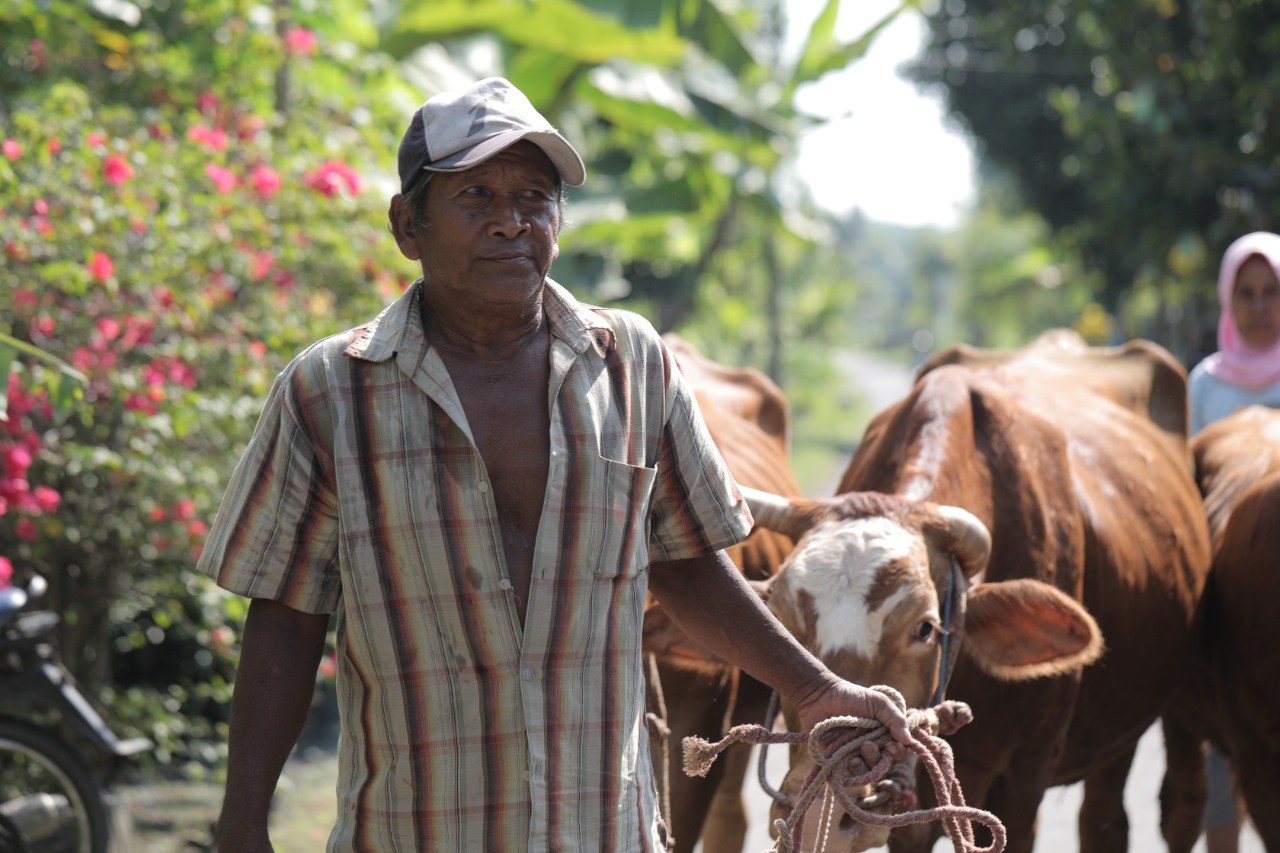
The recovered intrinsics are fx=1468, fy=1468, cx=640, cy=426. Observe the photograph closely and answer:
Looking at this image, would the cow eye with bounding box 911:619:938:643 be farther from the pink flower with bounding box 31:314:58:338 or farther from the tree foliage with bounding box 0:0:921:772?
the pink flower with bounding box 31:314:58:338

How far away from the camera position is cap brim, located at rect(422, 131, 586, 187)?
7.30ft

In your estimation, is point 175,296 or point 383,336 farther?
point 175,296

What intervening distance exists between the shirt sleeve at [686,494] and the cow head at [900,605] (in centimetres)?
74

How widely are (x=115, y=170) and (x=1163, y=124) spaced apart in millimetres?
10004

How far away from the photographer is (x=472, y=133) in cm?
226

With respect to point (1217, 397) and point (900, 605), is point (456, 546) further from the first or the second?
point (1217, 397)

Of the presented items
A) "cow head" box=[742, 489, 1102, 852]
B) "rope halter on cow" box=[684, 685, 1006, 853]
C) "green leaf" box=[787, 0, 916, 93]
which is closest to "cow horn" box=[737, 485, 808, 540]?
"cow head" box=[742, 489, 1102, 852]

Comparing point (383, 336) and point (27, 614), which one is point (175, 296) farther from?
point (383, 336)

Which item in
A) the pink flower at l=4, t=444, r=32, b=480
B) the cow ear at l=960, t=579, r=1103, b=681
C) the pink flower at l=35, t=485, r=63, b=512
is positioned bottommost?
the cow ear at l=960, t=579, r=1103, b=681

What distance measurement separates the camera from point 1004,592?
3508mm

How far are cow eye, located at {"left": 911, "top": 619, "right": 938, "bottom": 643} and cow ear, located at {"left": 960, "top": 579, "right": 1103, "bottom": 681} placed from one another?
25 cm

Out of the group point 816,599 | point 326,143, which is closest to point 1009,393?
point 816,599

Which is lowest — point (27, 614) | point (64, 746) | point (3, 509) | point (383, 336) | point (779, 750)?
point (779, 750)

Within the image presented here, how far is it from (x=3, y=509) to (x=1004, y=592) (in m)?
3.01
